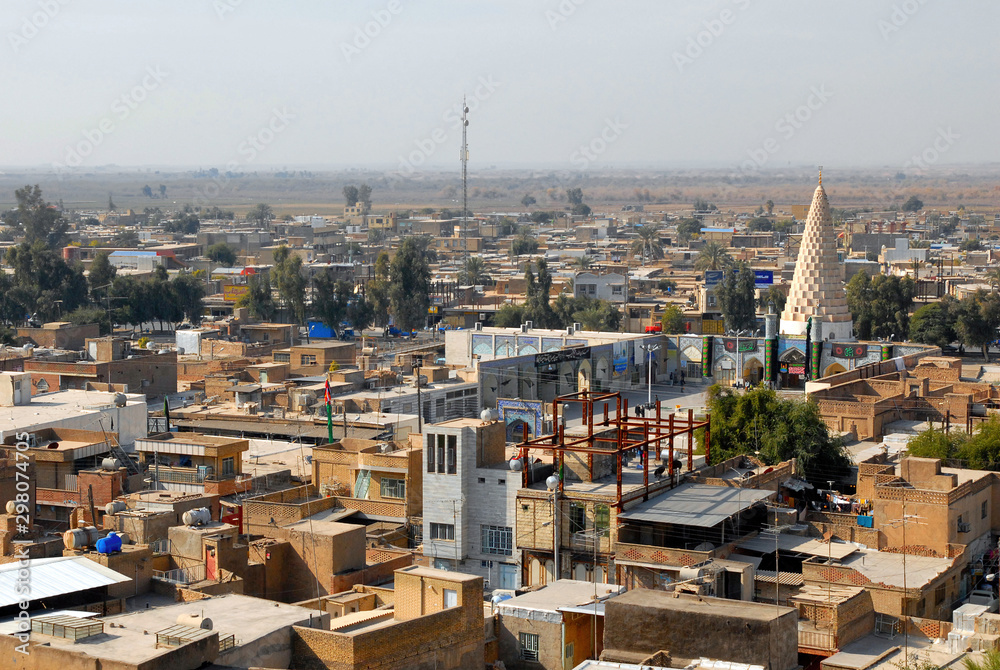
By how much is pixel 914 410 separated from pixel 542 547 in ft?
58.0

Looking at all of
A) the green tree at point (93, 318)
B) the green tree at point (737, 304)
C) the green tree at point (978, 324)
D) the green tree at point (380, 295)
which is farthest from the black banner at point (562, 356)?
the green tree at point (93, 318)

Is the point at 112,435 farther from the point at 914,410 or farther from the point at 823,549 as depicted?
the point at 914,410

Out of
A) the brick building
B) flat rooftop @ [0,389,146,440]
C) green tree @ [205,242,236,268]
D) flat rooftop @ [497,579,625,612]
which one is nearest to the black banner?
flat rooftop @ [0,389,146,440]

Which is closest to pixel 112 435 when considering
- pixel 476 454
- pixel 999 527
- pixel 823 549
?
pixel 476 454

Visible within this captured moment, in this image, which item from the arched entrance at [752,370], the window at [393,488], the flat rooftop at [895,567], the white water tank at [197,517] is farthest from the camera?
the arched entrance at [752,370]

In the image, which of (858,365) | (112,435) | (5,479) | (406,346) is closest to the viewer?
(5,479)

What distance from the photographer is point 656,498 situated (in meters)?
20.7

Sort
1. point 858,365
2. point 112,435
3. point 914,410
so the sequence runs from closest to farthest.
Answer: point 112,435 < point 914,410 < point 858,365

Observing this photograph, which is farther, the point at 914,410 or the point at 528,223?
the point at 528,223

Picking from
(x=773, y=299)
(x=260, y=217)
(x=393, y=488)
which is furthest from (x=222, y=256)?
(x=393, y=488)

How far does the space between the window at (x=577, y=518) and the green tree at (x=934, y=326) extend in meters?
39.8

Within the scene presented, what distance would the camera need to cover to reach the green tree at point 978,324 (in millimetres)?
56250

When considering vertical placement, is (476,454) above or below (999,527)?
above

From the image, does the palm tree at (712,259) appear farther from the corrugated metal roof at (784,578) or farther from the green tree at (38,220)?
the corrugated metal roof at (784,578)
